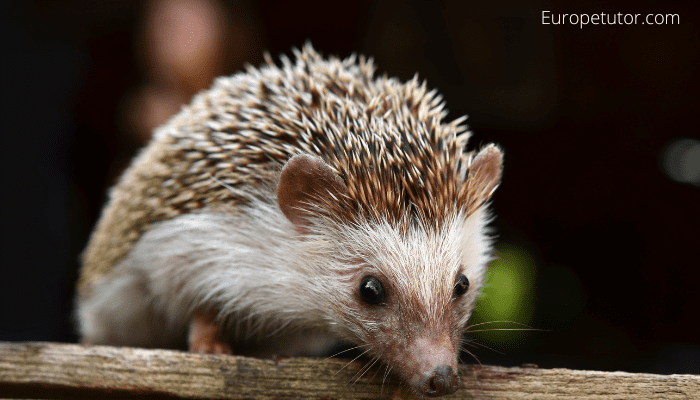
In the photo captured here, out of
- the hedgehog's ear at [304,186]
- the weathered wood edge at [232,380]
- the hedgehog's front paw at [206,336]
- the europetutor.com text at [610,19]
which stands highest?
the europetutor.com text at [610,19]

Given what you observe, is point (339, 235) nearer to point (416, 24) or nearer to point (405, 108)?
point (405, 108)

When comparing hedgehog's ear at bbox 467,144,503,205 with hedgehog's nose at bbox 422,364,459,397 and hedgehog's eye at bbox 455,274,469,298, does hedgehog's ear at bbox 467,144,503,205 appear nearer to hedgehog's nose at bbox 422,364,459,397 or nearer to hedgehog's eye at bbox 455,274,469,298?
hedgehog's eye at bbox 455,274,469,298

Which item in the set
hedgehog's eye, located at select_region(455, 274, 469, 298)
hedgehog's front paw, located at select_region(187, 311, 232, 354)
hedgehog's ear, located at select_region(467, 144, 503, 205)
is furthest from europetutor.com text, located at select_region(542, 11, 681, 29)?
hedgehog's front paw, located at select_region(187, 311, 232, 354)

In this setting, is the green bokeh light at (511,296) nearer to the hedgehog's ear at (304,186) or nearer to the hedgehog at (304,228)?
the hedgehog at (304,228)

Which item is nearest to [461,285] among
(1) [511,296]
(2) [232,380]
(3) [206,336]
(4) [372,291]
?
(4) [372,291]

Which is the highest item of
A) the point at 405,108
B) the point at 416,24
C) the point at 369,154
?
the point at 416,24

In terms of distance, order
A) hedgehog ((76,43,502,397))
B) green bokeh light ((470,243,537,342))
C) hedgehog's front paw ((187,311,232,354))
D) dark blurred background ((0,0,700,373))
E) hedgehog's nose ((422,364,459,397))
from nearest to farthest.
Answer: hedgehog's nose ((422,364,459,397)), hedgehog ((76,43,502,397)), hedgehog's front paw ((187,311,232,354)), green bokeh light ((470,243,537,342)), dark blurred background ((0,0,700,373))

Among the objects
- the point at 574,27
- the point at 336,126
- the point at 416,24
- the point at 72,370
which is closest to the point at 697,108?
the point at 574,27

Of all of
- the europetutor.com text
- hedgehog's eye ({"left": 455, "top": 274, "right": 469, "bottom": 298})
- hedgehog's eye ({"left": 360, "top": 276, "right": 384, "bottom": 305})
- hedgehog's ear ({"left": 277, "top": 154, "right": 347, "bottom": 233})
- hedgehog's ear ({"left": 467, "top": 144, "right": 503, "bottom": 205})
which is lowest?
hedgehog's eye ({"left": 360, "top": 276, "right": 384, "bottom": 305})

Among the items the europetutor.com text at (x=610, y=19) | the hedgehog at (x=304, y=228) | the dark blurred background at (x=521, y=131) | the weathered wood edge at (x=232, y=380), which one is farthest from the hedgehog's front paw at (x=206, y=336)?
the europetutor.com text at (x=610, y=19)
